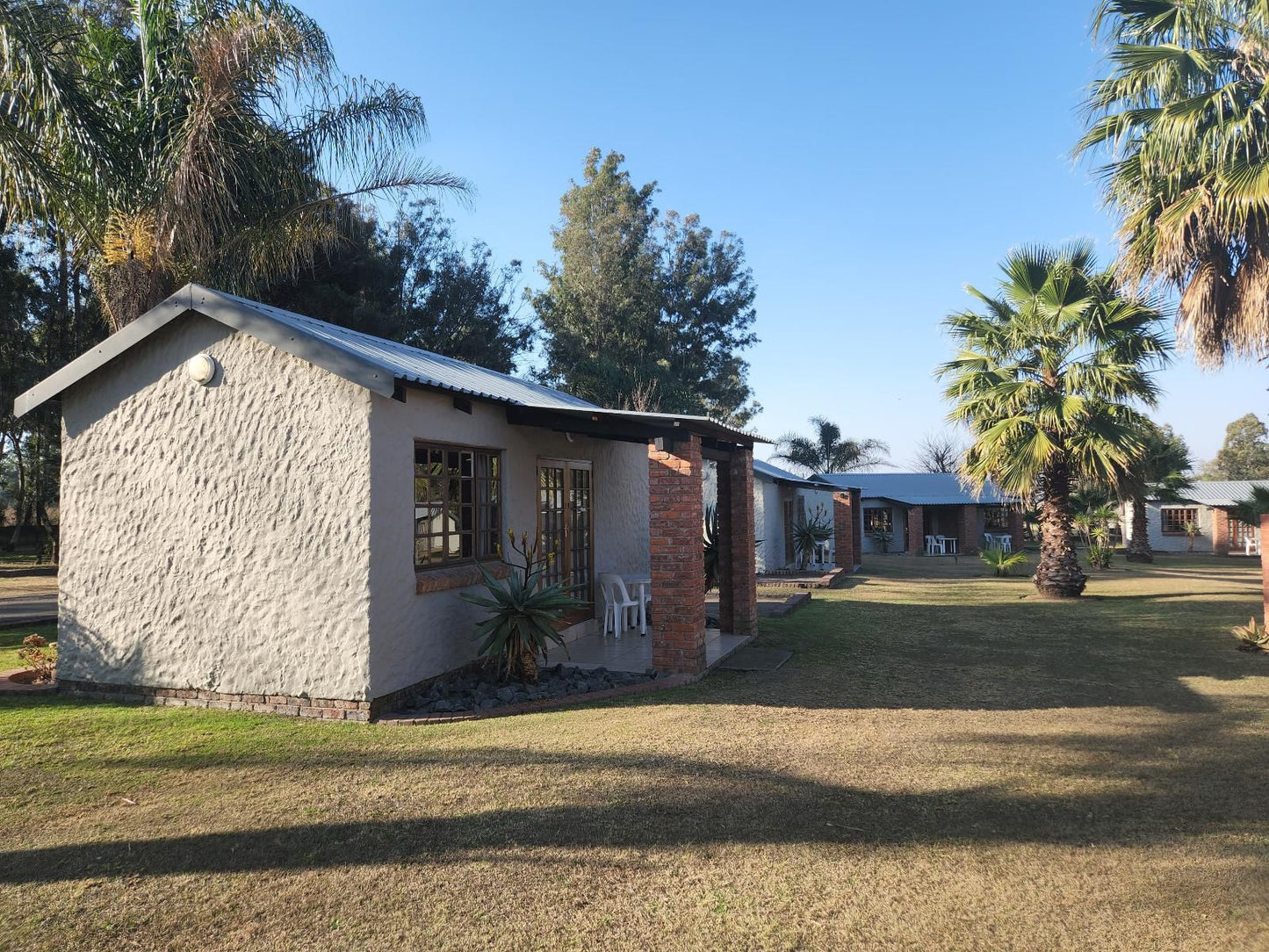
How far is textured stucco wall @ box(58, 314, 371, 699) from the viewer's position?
6.46 m

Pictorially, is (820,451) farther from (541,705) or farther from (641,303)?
(541,705)

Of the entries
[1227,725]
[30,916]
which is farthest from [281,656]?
[1227,725]

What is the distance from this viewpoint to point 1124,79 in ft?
32.6

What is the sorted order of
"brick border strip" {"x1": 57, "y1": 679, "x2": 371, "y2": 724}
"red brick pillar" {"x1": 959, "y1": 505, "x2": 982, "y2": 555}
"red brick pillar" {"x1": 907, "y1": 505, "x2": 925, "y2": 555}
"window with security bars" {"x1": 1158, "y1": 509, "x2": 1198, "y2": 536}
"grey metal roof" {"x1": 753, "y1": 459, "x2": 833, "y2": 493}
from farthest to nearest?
"window with security bars" {"x1": 1158, "y1": 509, "x2": 1198, "y2": 536}, "red brick pillar" {"x1": 959, "y1": 505, "x2": 982, "y2": 555}, "red brick pillar" {"x1": 907, "y1": 505, "x2": 925, "y2": 555}, "grey metal roof" {"x1": 753, "y1": 459, "x2": 833, "y2": 493}, "brick border strip" {"x1": 57, "y1": 679, "x2": 371, "y2": 724}

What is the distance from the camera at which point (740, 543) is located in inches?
404

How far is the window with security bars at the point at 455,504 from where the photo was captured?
24.0 feet

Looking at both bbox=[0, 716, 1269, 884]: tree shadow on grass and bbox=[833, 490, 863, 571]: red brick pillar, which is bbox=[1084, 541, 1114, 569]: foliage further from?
bbox=[0, 716, 1269, 884]: tree shadow on grass

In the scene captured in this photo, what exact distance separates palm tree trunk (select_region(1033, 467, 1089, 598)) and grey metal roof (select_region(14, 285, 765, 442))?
9.56m

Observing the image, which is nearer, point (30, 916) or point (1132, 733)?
point (30, 916)

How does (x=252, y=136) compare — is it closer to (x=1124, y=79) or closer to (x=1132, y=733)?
(x=1124, y=79)

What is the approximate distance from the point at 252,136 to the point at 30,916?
10275mm

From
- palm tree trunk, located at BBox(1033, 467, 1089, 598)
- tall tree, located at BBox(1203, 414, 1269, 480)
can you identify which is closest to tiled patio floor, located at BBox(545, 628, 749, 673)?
palm tree trunk, located at BBox(1033, 467, 1089, 598)

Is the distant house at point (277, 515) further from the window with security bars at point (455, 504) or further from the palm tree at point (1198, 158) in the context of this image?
the palm tree at point (1198, 158)

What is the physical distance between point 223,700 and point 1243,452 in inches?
3075
